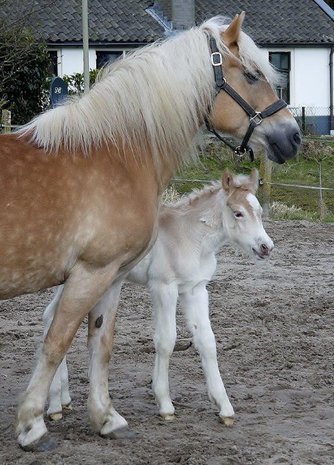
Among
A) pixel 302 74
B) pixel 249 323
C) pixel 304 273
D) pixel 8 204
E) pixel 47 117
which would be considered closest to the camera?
pixel 8 204

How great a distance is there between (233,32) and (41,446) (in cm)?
221

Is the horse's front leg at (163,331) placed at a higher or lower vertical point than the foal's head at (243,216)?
lower

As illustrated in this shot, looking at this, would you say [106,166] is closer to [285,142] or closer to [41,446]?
[285,142]

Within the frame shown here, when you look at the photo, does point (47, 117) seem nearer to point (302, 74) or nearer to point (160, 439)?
point (160, 439)

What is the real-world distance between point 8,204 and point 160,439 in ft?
4.50

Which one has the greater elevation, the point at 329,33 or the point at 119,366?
the point at 329,33

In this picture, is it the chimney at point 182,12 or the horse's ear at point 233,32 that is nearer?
the horse's ear at point 233,32

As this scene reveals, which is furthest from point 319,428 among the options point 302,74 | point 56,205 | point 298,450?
point 302,74

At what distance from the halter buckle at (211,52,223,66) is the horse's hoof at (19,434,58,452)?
199 centimetres

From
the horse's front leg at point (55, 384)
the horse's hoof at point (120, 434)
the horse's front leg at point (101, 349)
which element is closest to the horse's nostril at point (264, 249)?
the horse's front leg at point (101, 349)

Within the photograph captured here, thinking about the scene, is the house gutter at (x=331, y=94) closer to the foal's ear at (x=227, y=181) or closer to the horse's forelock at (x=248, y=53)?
the foal's ear at (x=227, y=181)

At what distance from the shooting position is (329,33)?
30.6 meters

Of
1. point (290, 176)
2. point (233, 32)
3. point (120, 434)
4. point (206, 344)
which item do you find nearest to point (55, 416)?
point (120, 434)

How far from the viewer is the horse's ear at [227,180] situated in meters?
5.23
